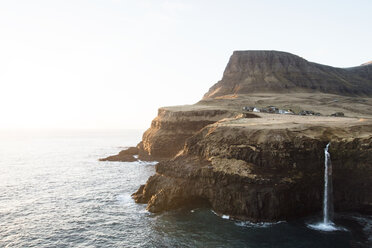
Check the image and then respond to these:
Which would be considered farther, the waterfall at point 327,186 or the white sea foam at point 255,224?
the waterfall at point 327,186

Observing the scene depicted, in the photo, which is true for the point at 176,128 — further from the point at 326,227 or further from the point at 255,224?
the point at 326,227

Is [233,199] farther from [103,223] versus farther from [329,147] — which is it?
[103,223]

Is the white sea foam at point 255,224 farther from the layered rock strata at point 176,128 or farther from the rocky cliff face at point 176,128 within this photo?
the rocky cliff face at point 176,128

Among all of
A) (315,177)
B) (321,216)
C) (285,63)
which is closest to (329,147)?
(315,177)

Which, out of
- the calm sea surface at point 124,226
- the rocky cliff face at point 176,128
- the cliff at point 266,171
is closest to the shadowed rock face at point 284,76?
the rocky cliff face at point 176,128

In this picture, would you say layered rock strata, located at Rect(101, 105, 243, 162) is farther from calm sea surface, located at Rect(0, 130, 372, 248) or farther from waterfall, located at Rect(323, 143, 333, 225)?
waterfall, located at Rect(323, 143, 333, 225)

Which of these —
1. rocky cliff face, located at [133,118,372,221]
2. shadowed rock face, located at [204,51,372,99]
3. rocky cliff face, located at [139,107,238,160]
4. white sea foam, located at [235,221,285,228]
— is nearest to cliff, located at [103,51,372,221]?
rocky cliff face, located at [133,118,372,221]
